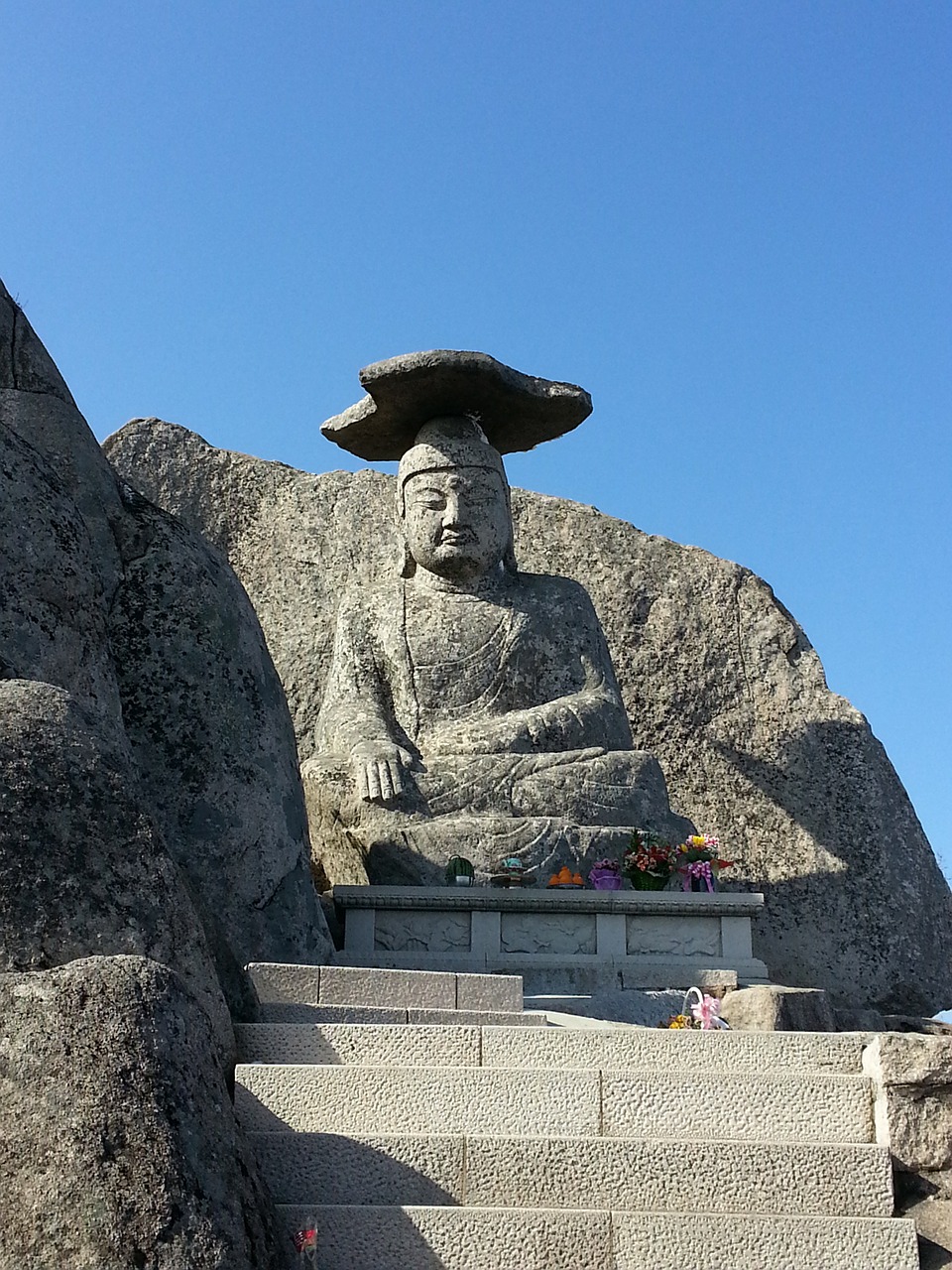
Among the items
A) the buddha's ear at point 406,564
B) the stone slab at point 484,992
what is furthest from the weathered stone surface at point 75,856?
the buddha's ear at point 406,564

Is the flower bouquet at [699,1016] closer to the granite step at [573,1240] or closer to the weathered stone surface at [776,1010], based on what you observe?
the weathered stone surface at [776,1010]

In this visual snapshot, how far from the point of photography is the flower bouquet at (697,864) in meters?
8.12

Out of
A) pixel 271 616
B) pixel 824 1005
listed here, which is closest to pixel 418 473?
pixel 271 616

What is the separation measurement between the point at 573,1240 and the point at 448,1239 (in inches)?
10.3

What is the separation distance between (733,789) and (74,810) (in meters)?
8.35

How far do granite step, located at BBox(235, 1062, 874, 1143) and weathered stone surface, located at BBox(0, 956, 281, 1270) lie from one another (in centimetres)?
76

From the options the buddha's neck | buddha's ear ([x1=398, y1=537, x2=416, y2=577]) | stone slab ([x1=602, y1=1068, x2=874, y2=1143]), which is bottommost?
stone slab ([x1=602, y1=1068, x2=874, y2=1143])

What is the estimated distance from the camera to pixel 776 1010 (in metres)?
6.37

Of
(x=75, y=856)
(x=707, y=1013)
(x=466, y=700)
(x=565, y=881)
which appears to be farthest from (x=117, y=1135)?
(x=466, y=700)

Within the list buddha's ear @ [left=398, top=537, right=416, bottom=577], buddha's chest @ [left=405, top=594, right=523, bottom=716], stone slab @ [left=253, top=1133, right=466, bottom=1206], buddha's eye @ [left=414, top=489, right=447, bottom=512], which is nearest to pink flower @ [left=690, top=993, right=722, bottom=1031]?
stone slab @ [left=253, top=1133, right=466, bottom=1206]

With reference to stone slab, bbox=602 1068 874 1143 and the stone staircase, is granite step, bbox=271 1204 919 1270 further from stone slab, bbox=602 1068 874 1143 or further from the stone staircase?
stone slab, bbox=602 1068 874 1143

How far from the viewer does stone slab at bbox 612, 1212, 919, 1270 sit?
11.3ft

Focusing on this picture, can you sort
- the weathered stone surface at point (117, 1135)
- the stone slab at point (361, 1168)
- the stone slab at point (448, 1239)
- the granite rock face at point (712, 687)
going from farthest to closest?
the granite rock face at point (712, 687)
the stone slab at point (361, 1168)
the stone slab at point (448, 1239)
the weathered stone surface at point (117, 1135)

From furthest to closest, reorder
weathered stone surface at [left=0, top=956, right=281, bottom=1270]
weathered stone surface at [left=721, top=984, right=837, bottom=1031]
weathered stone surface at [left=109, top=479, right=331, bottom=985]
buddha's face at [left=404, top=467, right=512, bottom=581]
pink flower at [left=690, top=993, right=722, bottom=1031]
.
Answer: buddha's face at [left=404, top=467, right=512, bottom=581] → weathered stone surface at [left=721, top=984, right=837, bottom=1031] → pink flower at [left=690, top=993, right=722, bottom=1031] → weathered stone surface at [left=109, top=479, right=331, bottom=985] → weathered stone surface at [left=0, top=956, right=281, bottom=1270]
